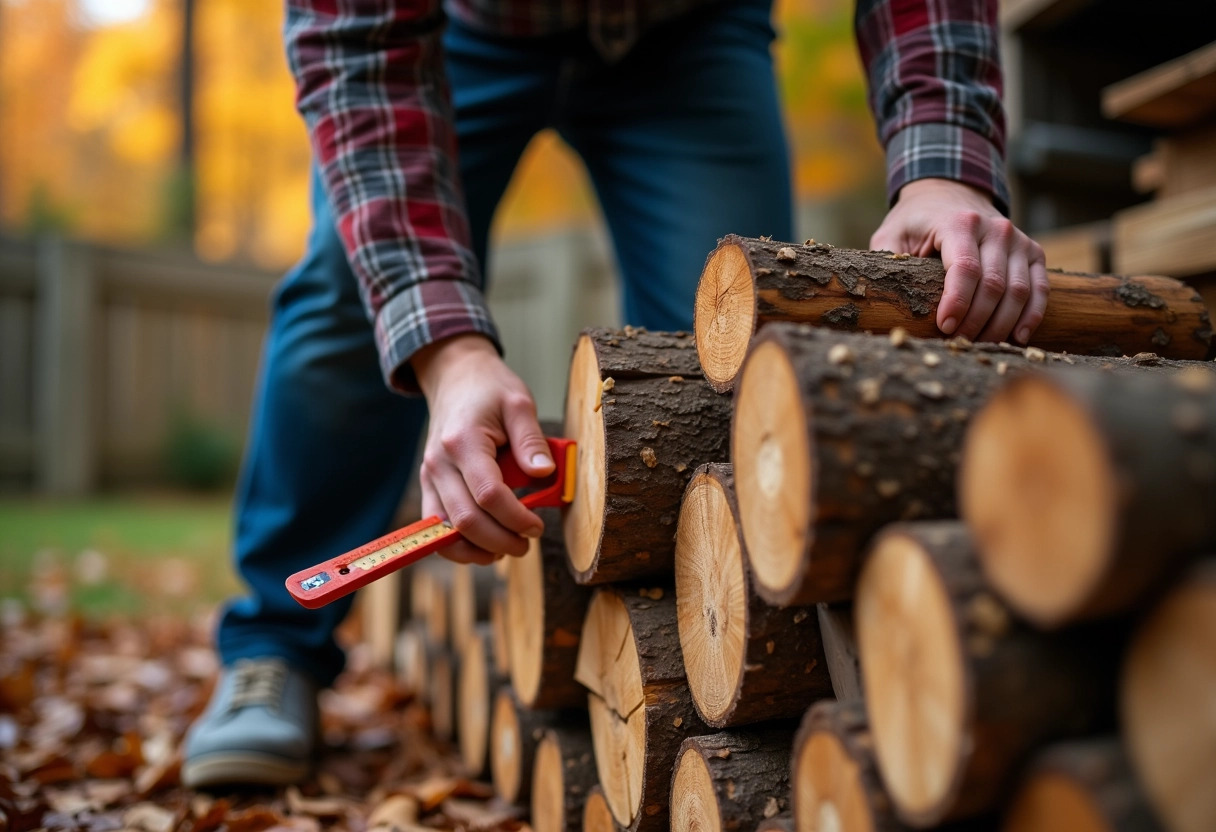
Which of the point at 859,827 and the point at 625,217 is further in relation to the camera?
the point at 625,217

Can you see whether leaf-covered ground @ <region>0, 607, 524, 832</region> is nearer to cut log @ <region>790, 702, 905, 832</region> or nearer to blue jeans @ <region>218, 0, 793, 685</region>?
blue jeans @ <region>218, 0, 793, 685</region>

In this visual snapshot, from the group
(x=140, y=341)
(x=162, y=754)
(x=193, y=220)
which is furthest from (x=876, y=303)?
(x=193, y=220)

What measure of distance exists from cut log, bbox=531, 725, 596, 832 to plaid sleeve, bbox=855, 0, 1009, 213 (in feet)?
3.17

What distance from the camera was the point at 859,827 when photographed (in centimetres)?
72

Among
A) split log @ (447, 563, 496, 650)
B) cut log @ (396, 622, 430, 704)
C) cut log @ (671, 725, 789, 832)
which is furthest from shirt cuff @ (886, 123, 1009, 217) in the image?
cut log @ (396, 622, 430, 704)

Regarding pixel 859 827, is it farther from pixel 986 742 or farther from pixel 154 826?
pixel 154 826

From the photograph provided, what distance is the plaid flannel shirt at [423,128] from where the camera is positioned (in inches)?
50.1

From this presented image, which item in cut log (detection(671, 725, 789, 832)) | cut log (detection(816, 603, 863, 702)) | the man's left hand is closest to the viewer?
cut log (detection(816, 603, 863, 702))

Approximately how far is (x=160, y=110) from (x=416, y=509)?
10.0 m

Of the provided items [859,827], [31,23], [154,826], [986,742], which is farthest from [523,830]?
[31,23]

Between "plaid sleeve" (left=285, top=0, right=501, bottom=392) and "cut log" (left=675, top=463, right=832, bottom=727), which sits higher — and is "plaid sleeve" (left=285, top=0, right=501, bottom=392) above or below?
above

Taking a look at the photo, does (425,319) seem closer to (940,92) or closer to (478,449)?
(478,449)

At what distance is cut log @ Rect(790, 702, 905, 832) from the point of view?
0.71 meters

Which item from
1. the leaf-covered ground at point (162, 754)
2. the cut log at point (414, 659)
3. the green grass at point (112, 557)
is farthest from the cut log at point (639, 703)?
the green grass at point (112, 557)
